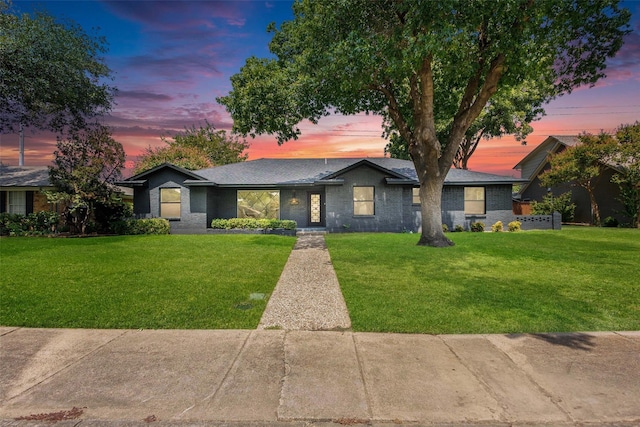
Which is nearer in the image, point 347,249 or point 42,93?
point 347,249

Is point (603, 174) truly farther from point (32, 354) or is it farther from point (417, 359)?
point (32, 354)

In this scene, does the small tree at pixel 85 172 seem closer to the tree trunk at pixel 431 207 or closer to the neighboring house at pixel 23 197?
the neighboring house at pixel 23 197

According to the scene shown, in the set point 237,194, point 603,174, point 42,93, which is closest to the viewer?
point 42,93

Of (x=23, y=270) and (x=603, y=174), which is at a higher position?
(x=603, y=174)

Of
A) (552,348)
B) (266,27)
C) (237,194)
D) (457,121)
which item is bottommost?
(552,348)

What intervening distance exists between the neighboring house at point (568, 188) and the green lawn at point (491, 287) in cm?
1085

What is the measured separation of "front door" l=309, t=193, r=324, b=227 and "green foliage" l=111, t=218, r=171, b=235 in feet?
28.4

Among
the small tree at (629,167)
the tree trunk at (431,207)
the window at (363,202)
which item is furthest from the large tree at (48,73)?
the small tree at (629,167)

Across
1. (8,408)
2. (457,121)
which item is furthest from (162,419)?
(457,121)

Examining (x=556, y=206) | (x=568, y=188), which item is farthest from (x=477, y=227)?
(x=568, y=188)

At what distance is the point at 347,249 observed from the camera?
12703 mm

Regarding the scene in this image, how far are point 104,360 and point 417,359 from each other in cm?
358

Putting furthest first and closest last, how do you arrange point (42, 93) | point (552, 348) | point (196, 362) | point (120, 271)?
point (42, 93) < point (120, 271) < point (552, 348) < point (196, 362)

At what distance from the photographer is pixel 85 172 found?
17.6 meters
